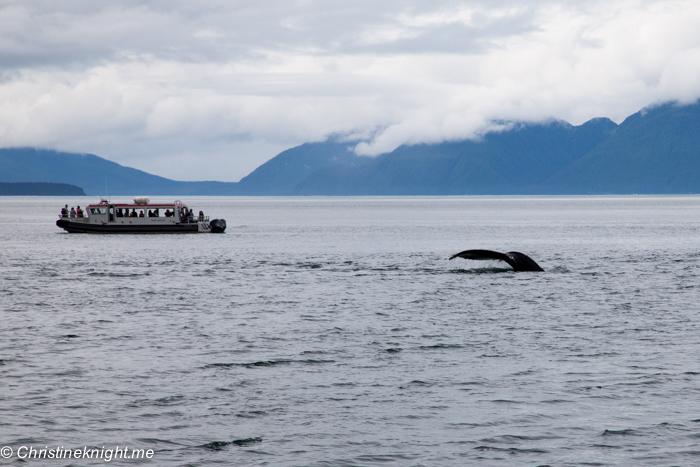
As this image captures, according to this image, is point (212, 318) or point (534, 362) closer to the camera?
point (534, 362)

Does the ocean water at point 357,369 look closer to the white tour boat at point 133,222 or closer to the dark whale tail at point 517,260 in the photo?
the dark whale tail at point 517,260

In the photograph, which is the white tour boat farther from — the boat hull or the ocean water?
the ocean water

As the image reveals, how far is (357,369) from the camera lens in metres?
21.3

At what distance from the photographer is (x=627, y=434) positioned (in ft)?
50.2

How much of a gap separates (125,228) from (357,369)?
8339 cm

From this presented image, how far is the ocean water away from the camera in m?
14.9

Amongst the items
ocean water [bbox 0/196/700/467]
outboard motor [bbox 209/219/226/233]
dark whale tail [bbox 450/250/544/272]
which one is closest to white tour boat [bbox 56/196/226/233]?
outboard motor [bbox 209/219/226/233]

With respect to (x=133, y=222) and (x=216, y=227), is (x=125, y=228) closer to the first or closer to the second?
(x=133, y=222)

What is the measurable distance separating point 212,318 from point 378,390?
44.3 ft

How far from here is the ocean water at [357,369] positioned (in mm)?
14852

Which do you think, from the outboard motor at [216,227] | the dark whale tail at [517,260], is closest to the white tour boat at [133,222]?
the outboard motor at [216,227]

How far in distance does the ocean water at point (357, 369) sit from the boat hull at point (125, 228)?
52.9 meters

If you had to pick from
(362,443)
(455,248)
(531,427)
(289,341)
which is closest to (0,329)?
(289,341)

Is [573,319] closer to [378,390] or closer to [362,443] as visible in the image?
[378,390]
